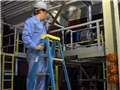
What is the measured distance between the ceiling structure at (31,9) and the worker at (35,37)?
7.56 ft

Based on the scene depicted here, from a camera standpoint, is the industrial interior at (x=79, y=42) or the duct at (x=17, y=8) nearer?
the industrial interior at (x=79, y=42)

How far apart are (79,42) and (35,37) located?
6.35ft

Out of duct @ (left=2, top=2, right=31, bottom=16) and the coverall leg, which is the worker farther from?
duct @ (left=2, top=2, right=31, bottom=16)

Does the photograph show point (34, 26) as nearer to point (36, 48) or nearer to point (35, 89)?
point (36, 48)

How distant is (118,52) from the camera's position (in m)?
2.38

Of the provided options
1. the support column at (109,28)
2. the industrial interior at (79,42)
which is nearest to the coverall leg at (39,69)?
the industrial interior at (79,42)

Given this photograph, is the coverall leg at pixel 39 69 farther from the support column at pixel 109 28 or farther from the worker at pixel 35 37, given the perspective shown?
the support column at pixel 109 28

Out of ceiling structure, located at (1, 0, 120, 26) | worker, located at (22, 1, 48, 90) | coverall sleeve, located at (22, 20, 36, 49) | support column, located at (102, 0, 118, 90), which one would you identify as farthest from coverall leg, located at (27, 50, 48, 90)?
ceiling structure, located at (1, 0, 120, 26)

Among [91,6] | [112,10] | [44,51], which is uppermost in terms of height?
[91,6]

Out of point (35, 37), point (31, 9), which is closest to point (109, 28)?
point (35, 37)

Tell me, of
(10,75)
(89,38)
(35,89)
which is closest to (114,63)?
(35,89)

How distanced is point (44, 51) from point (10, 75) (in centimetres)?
271

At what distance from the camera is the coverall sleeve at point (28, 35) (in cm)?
238

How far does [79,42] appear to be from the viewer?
4375mm
